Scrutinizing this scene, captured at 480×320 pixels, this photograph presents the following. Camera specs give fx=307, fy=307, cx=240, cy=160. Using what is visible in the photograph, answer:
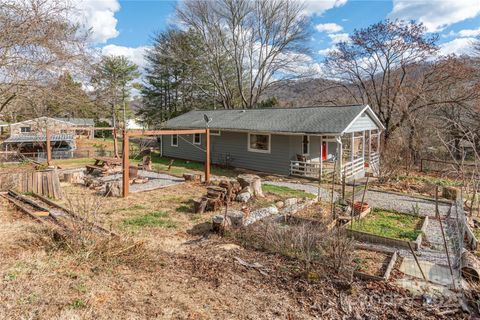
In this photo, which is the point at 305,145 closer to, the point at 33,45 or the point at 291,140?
the point at 291,140

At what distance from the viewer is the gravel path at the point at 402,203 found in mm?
9303

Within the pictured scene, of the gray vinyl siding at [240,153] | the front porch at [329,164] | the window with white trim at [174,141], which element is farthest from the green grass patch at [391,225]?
the window with white trim at [174,141]

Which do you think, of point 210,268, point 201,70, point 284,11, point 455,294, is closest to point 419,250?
point 455,294

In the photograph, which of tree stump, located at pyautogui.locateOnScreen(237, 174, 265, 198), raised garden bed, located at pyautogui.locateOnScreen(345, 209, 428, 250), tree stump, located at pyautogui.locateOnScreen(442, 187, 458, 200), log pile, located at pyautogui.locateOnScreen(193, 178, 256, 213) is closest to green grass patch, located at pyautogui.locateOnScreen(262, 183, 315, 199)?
tree stump, located at pyautogui.locateOnScreen(237, 174, 265, 198)

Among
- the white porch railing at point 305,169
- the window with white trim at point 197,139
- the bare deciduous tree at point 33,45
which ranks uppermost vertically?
the bare deciduous tree at point 33,45

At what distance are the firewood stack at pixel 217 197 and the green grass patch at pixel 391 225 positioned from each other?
3.54 m

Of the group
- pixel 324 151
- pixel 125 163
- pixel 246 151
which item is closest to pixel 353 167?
pixel 324 151

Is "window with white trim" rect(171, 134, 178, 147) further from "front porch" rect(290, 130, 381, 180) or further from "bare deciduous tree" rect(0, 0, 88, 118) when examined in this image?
"bare deciduous tree" rect(0, 0, 88, 118)

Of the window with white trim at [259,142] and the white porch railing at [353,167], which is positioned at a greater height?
the window with white trim at [259,142]

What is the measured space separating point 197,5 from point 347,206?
24.9 m

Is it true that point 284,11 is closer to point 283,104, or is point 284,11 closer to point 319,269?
point 283,104

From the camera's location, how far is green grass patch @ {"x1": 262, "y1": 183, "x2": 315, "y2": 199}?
1042 centimetres

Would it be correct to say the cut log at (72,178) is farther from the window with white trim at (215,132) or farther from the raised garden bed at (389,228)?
the raised garden bed at (389,228)

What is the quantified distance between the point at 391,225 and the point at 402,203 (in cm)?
303
